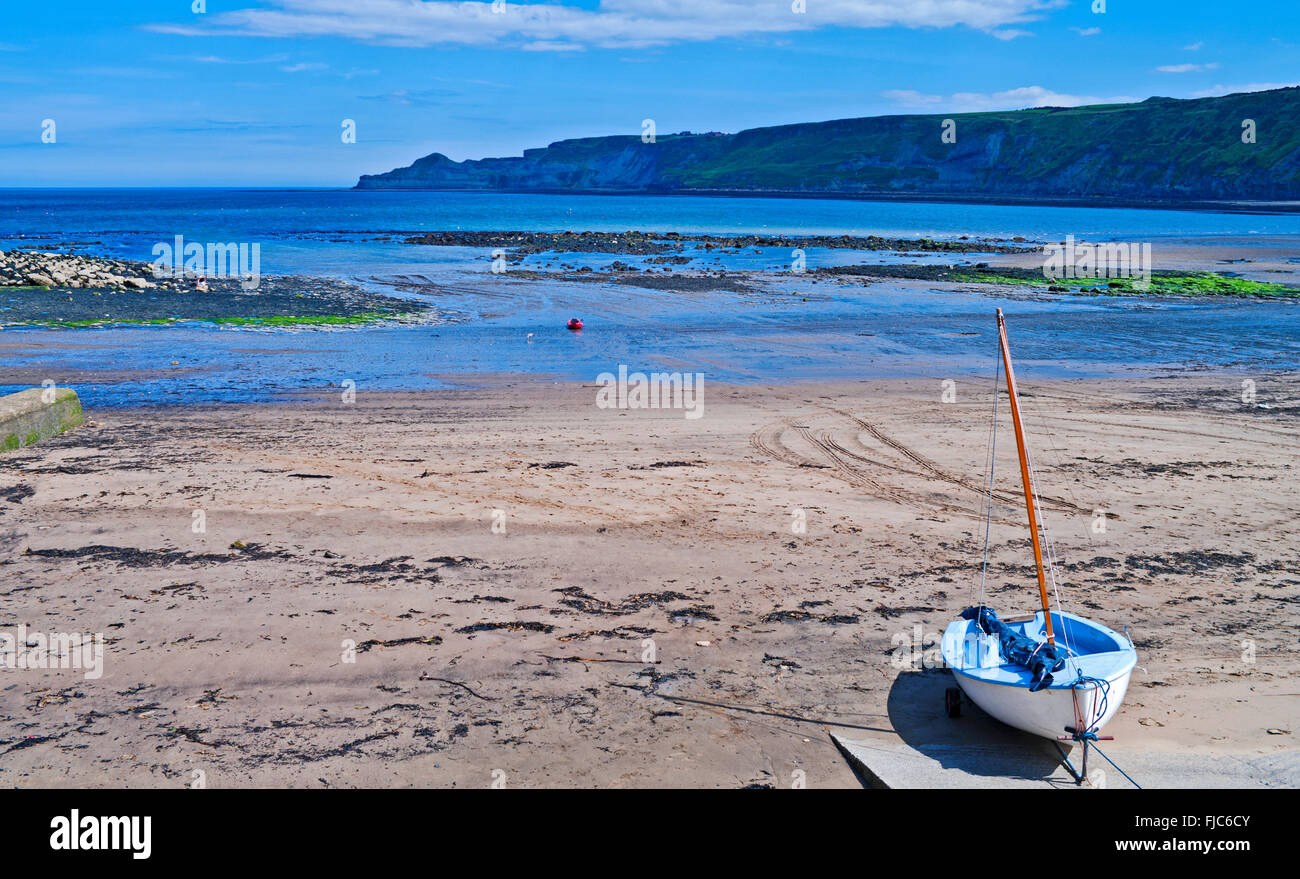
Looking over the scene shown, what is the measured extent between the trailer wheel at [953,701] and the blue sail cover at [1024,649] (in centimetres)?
58

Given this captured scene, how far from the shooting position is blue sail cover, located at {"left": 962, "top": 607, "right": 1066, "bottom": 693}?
8.25 metres

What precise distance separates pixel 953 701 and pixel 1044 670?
41.6 inches

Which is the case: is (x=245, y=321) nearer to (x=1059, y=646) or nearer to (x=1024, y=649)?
(x=1024, y=649)

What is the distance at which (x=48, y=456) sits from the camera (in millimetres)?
16359

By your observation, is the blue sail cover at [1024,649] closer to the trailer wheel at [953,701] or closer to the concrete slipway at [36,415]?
the trailer wheel at [953,701]

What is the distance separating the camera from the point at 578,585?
11633 mm

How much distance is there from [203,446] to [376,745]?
1109cm

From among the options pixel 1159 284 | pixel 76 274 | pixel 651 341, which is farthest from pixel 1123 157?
pixel 76 274

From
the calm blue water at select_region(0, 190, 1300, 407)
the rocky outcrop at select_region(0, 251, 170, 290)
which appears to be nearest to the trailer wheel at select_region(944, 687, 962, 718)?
the calm blue water at select_region(0, 190, 1300, 407)

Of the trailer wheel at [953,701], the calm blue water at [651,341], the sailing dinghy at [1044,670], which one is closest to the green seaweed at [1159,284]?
the calm blue water at [651,341]

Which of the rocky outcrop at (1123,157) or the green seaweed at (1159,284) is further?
the rocky outcrop at (1123,157)

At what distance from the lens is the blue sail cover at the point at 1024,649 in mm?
8250

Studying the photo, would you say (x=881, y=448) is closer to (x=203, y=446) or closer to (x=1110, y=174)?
(x=203, y=446)

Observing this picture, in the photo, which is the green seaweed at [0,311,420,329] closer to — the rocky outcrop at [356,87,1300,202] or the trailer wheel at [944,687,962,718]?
the trailer wheel at [944,687,962,718]
